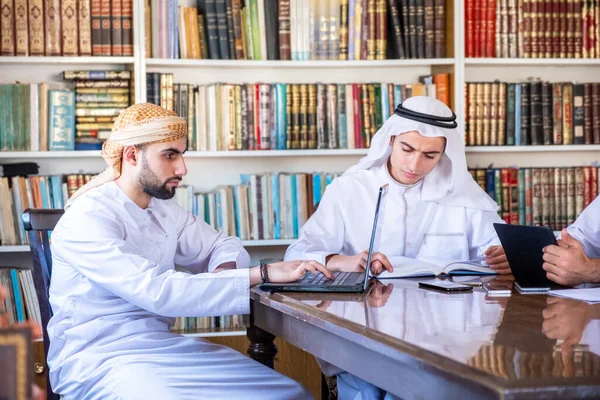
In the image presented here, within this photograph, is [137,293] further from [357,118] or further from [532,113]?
[532,113]

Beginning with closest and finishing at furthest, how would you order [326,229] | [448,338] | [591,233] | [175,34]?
[448,338] < [591,233] < [326,229] < [175,34]

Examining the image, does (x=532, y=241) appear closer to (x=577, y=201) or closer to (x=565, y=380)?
(x=565, y=380)

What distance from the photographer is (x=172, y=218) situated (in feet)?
8.63

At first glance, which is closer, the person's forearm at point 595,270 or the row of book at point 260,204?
the person's forearm at point 595,270

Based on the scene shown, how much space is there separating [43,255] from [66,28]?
1661 millimetres

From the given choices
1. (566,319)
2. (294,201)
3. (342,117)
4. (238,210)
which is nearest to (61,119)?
(238,210)

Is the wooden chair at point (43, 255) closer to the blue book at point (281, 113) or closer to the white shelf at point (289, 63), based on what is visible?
the white shelf at point (289, 63)

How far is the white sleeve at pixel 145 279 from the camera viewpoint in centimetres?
214

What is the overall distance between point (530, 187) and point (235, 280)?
2.40 meters

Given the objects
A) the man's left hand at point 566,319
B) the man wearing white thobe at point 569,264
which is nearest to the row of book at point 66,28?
the man wearing white thobe at point 569,264

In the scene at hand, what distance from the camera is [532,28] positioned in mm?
4152

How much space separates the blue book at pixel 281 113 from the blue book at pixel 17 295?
1336 millimetres

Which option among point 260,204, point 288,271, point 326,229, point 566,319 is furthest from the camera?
point 260,204

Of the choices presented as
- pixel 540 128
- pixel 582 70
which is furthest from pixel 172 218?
pixel 582 70
